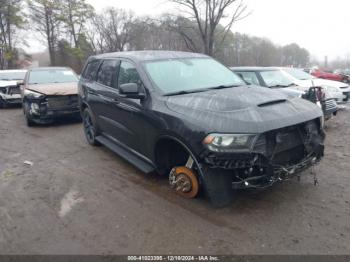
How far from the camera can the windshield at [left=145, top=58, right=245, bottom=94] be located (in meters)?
4.19

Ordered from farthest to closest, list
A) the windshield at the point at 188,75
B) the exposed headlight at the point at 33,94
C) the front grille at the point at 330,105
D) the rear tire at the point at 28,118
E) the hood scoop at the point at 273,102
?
the rear tire at the point at 28,118, the exposed headlight at the point at 33,94, the front grille at the point at 330,105, the windshield at the point at 188,75, the hood scoop at the point at 273,102

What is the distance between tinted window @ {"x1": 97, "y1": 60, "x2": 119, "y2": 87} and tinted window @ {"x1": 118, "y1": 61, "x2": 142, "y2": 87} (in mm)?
231

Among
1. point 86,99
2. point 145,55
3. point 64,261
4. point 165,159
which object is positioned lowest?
point 64,261

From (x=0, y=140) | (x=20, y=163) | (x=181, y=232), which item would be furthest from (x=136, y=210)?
(x=0, y=140)

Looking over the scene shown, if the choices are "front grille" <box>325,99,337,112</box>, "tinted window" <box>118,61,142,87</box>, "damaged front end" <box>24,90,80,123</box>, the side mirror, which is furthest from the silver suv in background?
"front grille" <box>325,99,337,112</box>

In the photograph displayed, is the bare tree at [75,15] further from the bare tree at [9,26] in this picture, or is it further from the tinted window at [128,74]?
the tinted window at [128,74]

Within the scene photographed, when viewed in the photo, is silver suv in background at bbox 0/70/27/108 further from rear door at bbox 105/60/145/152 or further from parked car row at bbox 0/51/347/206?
rear door at bbox 105/60/145/152

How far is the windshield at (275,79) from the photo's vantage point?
8.09m

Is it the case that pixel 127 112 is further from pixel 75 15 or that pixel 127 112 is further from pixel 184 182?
pixel 75 15

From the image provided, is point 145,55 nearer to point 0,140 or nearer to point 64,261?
point 64,261

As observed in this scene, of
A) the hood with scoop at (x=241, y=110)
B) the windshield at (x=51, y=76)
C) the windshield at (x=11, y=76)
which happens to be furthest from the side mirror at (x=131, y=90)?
the windshield at (x=11, y=76)

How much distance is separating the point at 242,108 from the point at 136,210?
1755 millimetres

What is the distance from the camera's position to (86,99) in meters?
6.20

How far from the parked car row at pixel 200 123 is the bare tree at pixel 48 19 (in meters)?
32.3
